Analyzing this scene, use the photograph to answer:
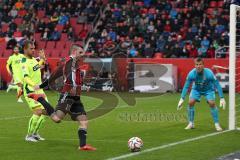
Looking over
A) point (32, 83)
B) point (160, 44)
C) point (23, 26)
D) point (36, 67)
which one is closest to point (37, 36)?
point (23, 26)

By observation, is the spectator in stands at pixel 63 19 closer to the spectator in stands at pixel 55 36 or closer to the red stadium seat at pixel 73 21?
the red stadium seat at pixel 73 21

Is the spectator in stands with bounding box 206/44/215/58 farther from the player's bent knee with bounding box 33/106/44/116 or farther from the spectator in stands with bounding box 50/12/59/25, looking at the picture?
the player's bent knee with bounding box 33/106/44/116

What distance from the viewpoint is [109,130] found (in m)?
15.5

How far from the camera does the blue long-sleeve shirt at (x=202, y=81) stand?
15609 millimetres

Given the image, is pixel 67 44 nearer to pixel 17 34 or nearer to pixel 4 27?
pixel 17 34

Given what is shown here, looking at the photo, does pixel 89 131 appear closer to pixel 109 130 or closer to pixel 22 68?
pixel 109 130

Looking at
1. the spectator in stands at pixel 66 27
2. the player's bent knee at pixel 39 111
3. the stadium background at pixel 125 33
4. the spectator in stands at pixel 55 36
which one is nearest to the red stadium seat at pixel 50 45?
the stadium background at pixel 125 33

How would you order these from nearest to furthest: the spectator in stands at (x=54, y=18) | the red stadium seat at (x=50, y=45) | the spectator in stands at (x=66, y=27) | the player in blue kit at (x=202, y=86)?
the player in blue kit at (x=202, y=86) → the red stadium seat at (x=50, y=45) → the spectator in stands at (x=66, y=27) → the spectator in stands at (x=54, y=18)

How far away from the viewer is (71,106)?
39.0ft

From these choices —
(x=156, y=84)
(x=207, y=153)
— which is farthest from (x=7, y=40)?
(x=207, y=153)

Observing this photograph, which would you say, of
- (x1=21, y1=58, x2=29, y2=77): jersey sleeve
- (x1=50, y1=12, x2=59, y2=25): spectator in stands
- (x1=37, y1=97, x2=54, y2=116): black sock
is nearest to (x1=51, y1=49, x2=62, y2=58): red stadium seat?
(x1=50, y1=12, x2=59, y2=25): spectator in stands

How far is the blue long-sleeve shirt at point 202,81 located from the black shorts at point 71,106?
173 inches

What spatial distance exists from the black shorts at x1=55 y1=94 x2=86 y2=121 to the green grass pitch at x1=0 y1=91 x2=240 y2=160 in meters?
0.69

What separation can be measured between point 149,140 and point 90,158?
2.97 m
